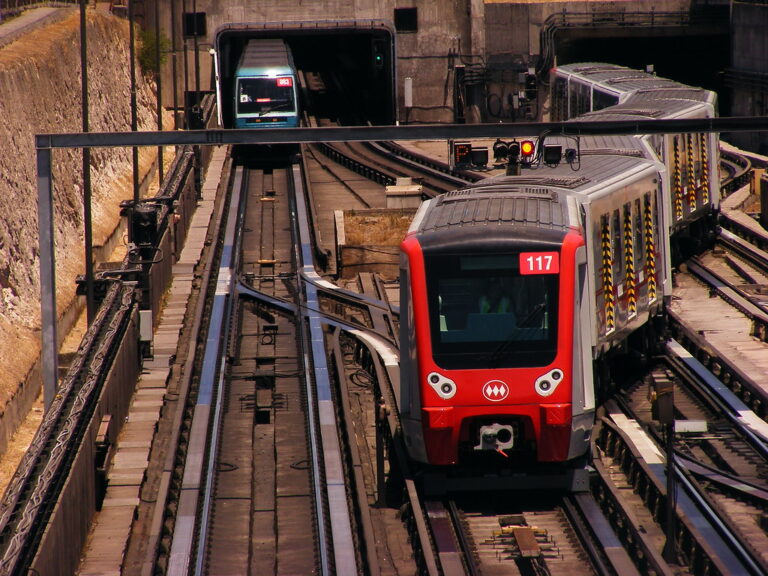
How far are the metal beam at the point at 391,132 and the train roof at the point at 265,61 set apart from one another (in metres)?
26.1

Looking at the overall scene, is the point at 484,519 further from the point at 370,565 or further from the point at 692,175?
the point at 692,175

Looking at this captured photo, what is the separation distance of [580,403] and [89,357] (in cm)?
705

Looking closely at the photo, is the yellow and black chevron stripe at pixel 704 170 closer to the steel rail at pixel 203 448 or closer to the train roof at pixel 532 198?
the train roof at pixel 532 198

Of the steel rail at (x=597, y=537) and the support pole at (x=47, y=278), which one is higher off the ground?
the support pole at (x=47, y=278)

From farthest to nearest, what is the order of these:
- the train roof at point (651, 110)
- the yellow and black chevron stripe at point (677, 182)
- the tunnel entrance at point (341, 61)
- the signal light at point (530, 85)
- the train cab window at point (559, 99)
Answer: the tunnel entrance at point (341, 61)
the signal light at point (530, 85)
the train cab window at point (559, 99)
the yellow and black chevron stripe at point (677, 182)
the train roof at point (651, 110)

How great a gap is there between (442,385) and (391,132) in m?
4.59

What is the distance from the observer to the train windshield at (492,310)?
1421 centimetres

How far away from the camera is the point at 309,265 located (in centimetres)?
3006

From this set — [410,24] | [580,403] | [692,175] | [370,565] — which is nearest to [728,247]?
[692,175]

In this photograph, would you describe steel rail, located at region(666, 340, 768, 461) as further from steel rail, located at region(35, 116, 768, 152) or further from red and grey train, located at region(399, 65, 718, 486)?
steel rail, located at region(35, 116, 768, 152)

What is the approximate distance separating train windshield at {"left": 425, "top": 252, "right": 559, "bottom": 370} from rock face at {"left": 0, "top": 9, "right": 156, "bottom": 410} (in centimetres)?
949

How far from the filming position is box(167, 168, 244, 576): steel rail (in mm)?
13781

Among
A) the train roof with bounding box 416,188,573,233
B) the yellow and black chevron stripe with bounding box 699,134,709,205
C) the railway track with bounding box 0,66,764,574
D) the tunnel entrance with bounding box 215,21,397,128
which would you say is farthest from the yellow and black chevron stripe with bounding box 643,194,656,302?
the tunnel entrance with bounding box 215,21,397,128

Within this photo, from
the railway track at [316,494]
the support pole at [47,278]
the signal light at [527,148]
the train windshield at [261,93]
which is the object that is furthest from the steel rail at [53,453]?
the train windshield at [261,93]
